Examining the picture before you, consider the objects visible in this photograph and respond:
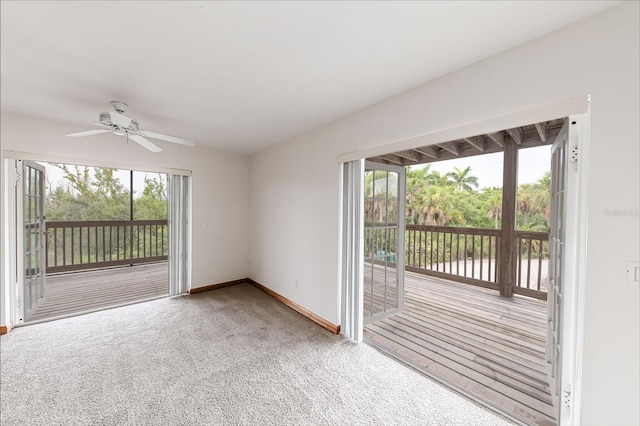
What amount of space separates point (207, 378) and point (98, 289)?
3.39m

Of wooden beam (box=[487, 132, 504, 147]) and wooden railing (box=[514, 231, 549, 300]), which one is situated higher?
wooden beam (box=[487, 132, 504, 147])

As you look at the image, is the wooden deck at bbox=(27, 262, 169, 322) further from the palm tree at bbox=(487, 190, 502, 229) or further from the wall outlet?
the palm tree at bbox=(487, 190, 502, 229)

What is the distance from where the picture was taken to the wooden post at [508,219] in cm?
374

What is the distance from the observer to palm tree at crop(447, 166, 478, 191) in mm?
6464

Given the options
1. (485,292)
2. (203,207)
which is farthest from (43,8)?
(485,292)

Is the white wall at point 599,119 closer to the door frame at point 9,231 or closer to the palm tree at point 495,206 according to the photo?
the door frame at point 9,231

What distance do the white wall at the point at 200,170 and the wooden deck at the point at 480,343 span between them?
247cm

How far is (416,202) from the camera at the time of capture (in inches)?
254

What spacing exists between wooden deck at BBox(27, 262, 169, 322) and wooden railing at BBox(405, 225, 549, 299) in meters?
4.66

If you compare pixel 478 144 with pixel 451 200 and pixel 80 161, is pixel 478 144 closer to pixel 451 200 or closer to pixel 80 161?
pixel 451 200

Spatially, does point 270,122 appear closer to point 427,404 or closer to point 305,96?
point 305,96

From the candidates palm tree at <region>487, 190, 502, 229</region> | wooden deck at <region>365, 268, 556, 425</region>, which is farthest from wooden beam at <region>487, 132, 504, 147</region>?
wooden deck at <region>365, 268, 556, 425</region>

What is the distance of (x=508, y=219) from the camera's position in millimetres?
3865

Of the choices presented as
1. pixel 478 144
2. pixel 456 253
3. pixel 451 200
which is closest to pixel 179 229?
pixel 478 144
